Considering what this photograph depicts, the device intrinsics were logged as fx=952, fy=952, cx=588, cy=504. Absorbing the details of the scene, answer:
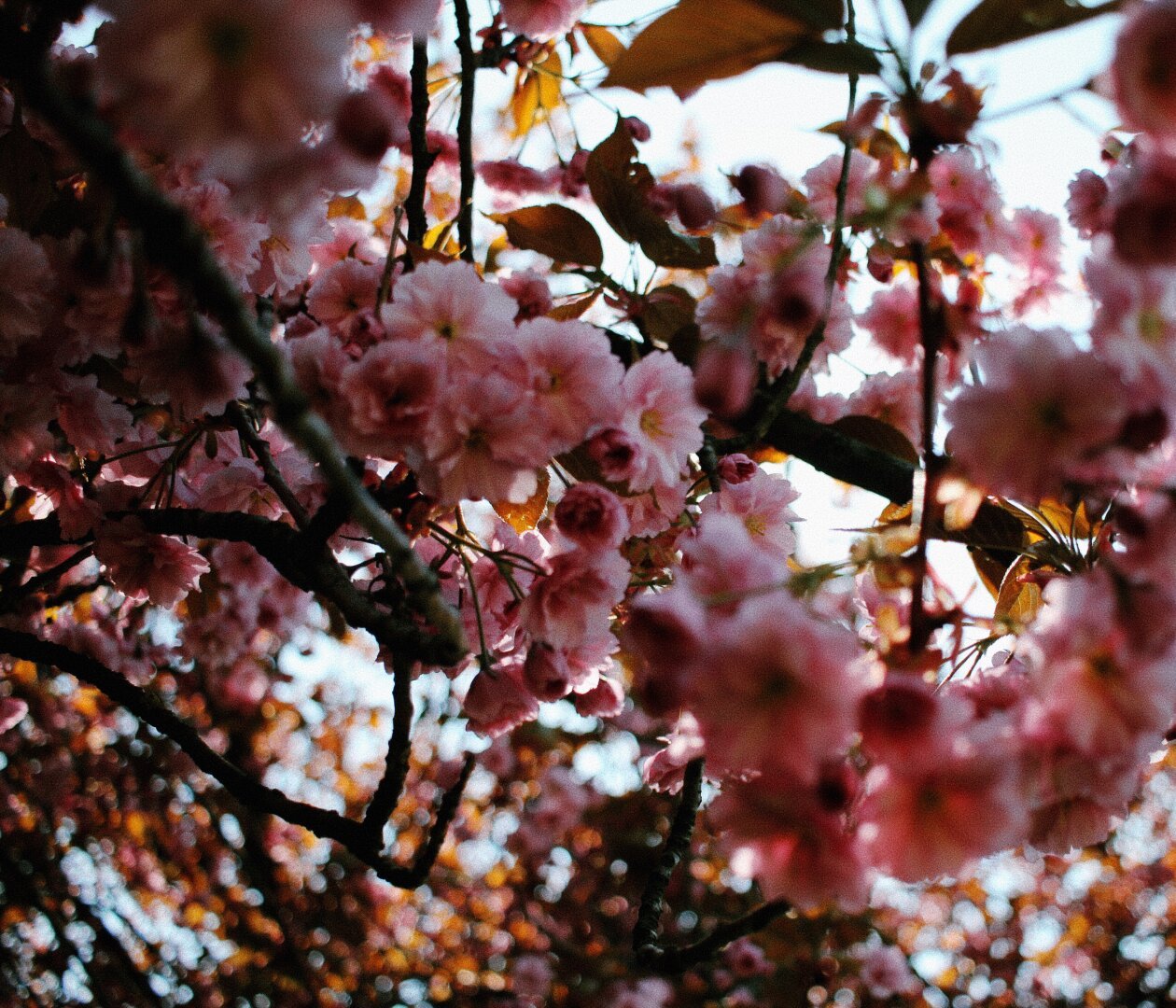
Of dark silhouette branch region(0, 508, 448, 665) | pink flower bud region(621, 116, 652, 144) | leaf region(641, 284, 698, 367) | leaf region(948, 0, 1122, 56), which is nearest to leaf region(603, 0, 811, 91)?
leaf region(948, 0, 1122, 56)

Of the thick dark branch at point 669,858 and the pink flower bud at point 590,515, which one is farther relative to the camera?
the thick dark branch at point 669,858

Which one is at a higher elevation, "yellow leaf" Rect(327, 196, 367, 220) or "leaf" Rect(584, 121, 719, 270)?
"yellow leaf" Rect(327, 196, 367, 220)

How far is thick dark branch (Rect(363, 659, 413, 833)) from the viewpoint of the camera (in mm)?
1110

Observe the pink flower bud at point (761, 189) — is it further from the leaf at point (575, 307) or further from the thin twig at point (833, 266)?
the leaf at point (575, 307)

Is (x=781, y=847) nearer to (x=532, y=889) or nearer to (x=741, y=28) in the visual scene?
(x=741, y=28)

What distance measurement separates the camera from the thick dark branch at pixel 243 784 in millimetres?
1323

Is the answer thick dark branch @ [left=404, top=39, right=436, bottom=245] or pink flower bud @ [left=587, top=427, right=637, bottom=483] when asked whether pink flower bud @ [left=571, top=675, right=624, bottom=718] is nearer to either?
pink flower bud @ [left=587, top=427, right=637, bottom=483]

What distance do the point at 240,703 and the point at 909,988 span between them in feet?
11.9

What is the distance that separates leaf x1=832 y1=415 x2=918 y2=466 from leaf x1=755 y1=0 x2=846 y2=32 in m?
→ 0.95

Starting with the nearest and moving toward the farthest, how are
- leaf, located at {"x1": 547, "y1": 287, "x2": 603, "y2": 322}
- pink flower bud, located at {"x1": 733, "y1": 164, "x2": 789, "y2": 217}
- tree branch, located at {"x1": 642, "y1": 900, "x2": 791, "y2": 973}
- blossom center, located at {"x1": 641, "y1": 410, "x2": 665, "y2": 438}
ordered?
tree branch, located at {"x1": 642, "y1": 900, "x2": 791, "y2": 973}, blossom center, located at {"x1": 641, "y1": 410, "x2": 665, "y2": 438}, pink flower bud, located at {"x1": 733, "y1": 164, "x2": 789, "y2": 217}, leaf, located at {"x1": 547, "y1": 287, "x2": 603, "y2": 322}

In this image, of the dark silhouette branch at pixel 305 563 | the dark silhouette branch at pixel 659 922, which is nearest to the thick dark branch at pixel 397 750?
the dark silhouette branch at pixel 305 563

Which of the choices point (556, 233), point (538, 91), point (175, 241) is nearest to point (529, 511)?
point (556, 233)

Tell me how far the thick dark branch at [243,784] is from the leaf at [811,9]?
1.09 metres

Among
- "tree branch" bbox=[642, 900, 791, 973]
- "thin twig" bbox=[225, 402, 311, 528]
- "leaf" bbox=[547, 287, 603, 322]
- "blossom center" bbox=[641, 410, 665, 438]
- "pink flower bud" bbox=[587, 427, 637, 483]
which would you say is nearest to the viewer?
"tree branch" bbox=[642, 900, 791, 973]
